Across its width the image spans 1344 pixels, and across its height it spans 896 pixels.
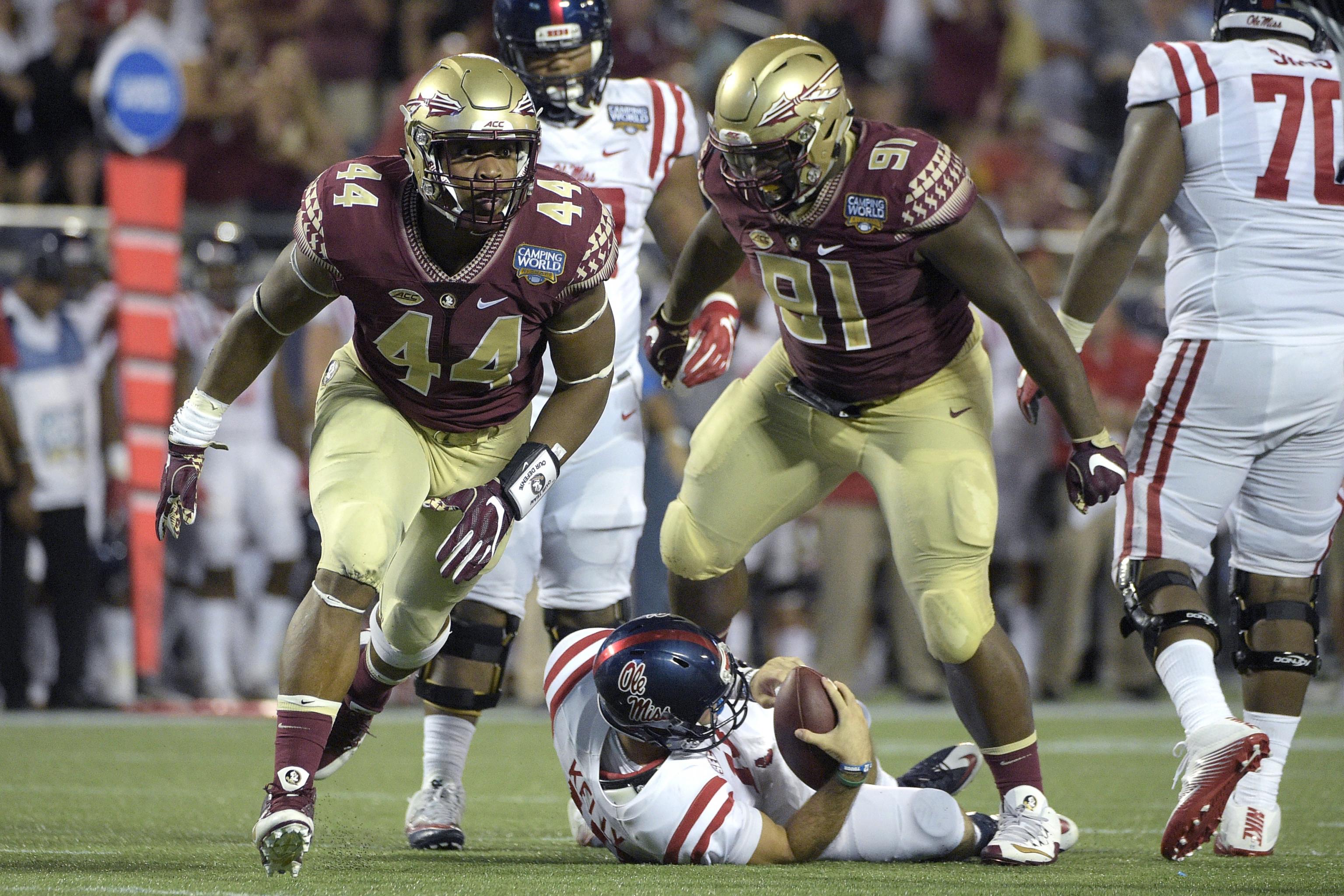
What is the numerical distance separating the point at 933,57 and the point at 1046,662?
430 cm

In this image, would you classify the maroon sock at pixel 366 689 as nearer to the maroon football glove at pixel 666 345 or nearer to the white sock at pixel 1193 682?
the maroon football glove at pixel 666 345

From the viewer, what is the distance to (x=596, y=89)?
16.5 ft

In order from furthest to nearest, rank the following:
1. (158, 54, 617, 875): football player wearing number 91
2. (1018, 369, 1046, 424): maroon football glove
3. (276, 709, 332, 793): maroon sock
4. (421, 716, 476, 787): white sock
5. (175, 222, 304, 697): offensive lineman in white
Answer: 1. (175, 222, 304, 697): offensive lineman in white
2. (421, 716, 476, 787): white sock
3. (1018, 369, 1046, 424): maroon football glove
4. (158, 54, 617, 875): football player wearing number 91
5. (276, 709, 332, 793): maroon sock

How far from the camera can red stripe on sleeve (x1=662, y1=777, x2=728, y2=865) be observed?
3902mm

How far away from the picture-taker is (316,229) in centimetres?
385

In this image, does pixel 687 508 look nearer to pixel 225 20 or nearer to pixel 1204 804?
pixel 1204 804

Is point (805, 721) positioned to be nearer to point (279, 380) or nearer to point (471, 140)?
point (471, 140)

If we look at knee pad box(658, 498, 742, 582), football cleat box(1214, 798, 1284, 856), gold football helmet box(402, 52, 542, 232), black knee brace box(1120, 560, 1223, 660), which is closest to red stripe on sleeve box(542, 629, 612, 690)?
knee pad box(658, 498, 742, 582)

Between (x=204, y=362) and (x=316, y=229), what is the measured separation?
15.6 ft

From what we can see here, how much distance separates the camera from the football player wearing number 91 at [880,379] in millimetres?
4113

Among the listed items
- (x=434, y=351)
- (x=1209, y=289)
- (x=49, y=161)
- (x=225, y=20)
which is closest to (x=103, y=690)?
(x=49, y=161)

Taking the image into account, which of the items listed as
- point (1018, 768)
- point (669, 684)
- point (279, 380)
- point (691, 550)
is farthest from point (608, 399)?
point (279, 380)

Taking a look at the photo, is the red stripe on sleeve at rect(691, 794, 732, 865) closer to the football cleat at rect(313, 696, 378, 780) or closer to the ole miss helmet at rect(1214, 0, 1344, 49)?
the football cleat at rect(313, 696, 378, 780)

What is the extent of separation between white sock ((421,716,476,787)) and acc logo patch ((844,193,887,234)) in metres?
1.64
